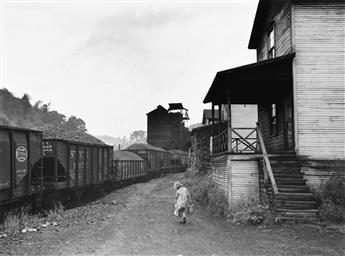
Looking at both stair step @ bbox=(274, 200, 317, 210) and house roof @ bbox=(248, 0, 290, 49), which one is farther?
house roof @ bbox=(248, 0, 290, 49)

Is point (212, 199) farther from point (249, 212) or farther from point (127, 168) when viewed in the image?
point (127, 168)

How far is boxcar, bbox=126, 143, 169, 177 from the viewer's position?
35.5m

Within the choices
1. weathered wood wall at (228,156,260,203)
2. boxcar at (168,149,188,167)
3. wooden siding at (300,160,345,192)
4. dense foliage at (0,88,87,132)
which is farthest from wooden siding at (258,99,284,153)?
dense foliage at (0,88,87,132)

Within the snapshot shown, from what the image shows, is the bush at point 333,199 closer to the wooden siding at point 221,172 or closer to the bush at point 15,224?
the wooden siding at point 221,172

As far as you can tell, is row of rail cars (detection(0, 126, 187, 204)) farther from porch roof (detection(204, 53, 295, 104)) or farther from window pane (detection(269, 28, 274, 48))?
window pane (detection(269, 28, 274, 48))

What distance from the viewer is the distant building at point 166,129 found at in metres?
60.2

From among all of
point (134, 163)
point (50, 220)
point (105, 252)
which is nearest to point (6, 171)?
point (50, 220)

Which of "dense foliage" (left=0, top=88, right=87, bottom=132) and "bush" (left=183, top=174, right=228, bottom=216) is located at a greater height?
"dense foliage" (left=0, top=88, right=87, bottom=132)

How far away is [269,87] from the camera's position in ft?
48.8

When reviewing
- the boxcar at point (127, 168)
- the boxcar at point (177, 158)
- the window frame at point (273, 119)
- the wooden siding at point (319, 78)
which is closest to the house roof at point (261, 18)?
the wooden siding at point (319, 78)

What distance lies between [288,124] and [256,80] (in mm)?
2561

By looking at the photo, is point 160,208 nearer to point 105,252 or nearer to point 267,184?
point 267,184

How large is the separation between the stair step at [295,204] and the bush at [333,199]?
29cm

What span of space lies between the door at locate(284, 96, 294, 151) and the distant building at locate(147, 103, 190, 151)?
45472 millimetres
